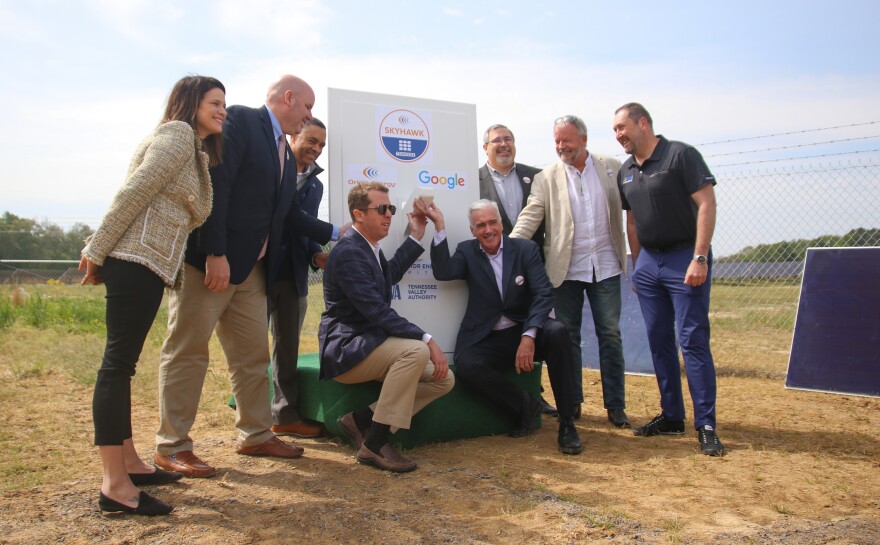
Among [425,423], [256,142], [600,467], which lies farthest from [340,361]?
[600,467]

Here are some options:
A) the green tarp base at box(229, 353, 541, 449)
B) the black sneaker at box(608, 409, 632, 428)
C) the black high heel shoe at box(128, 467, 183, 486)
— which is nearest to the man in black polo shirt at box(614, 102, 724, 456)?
the black sneaker at box(608, 409, 632, 428)

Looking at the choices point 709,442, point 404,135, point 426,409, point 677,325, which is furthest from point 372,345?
point 709,442

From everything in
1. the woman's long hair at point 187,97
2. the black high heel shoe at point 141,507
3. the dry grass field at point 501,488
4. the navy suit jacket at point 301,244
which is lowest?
the dry grass field at point 501,488

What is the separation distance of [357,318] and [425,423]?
0.85m

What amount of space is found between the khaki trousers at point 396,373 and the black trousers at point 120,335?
1.23 metres

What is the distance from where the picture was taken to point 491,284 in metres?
4.55

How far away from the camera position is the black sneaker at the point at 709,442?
13.3ft

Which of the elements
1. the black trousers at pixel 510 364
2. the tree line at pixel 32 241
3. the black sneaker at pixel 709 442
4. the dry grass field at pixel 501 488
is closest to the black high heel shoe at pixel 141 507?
the dry grass field at pixel 501 488

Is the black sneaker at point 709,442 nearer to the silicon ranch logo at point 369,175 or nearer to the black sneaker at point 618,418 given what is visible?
the black sneaker at point 618,418

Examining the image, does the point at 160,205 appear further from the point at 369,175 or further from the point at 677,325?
the point at 677,325

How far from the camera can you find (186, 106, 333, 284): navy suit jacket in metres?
3.47

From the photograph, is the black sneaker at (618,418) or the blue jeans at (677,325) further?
the black sneaker at (618,418)

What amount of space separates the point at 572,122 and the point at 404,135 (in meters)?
1.17

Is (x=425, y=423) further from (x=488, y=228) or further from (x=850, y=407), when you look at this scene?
(x=850, y=407)
